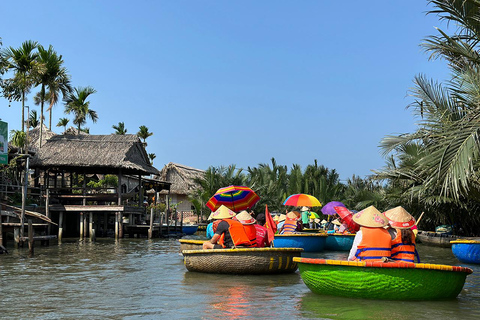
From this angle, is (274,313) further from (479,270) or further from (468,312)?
(479,270)

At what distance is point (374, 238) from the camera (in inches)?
363

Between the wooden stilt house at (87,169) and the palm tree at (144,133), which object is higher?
the palm tree at (144,133)

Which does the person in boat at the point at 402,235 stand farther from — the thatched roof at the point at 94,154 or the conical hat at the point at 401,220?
the thatched roof at the point at 94,154

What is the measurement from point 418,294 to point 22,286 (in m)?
7.76

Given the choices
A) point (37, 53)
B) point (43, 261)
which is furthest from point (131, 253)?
point (37, 53)

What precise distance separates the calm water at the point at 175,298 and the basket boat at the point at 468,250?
318 mm

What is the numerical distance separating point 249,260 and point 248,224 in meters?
0.82

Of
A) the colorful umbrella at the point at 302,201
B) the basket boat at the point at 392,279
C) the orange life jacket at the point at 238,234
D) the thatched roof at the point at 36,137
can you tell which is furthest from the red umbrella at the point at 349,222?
the thatched roof at the point at 36,137

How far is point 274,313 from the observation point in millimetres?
8312

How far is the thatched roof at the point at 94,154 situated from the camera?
29.9m

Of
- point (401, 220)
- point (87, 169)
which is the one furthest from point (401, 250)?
point (87, 169)

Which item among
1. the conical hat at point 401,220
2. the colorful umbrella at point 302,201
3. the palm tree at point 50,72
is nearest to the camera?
the conical hat at point 401,220

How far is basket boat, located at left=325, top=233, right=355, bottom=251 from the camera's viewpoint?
2075 cm

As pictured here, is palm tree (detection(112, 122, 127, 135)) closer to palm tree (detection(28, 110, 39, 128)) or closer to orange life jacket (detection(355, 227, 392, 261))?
palm tree (detection(28, 110, 39, 128))
